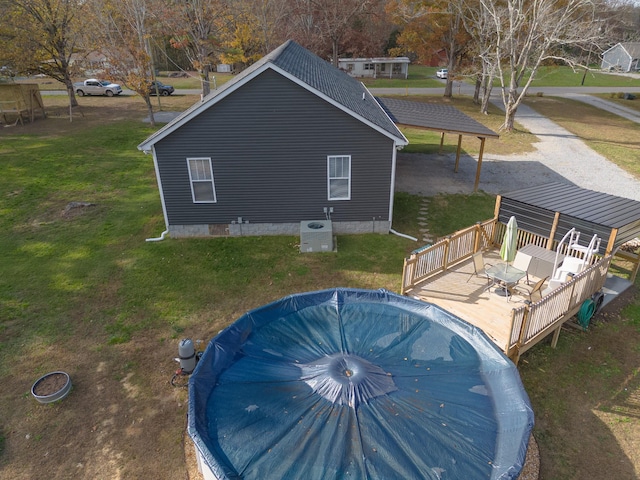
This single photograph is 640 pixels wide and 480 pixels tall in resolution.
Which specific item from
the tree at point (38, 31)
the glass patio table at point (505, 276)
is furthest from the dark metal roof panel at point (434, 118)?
the tree at point (38, 31)

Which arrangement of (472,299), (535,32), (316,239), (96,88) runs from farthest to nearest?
(96,88)
(535,32)
(316,239)
(472,299)

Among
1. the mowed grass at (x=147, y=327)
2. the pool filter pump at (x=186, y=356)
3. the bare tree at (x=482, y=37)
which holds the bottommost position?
the mowed grass at (x=147, y=327)

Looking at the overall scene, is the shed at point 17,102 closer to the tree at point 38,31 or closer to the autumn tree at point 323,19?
the tree at point 38,31

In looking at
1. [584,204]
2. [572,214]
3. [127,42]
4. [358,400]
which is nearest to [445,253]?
[572,214]

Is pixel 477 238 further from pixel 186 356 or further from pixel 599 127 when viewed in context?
pixel 599 127

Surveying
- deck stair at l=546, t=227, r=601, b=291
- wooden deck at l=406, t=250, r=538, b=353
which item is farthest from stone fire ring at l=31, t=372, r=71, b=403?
deck stair at l=546, t=227, r=601, b=291
